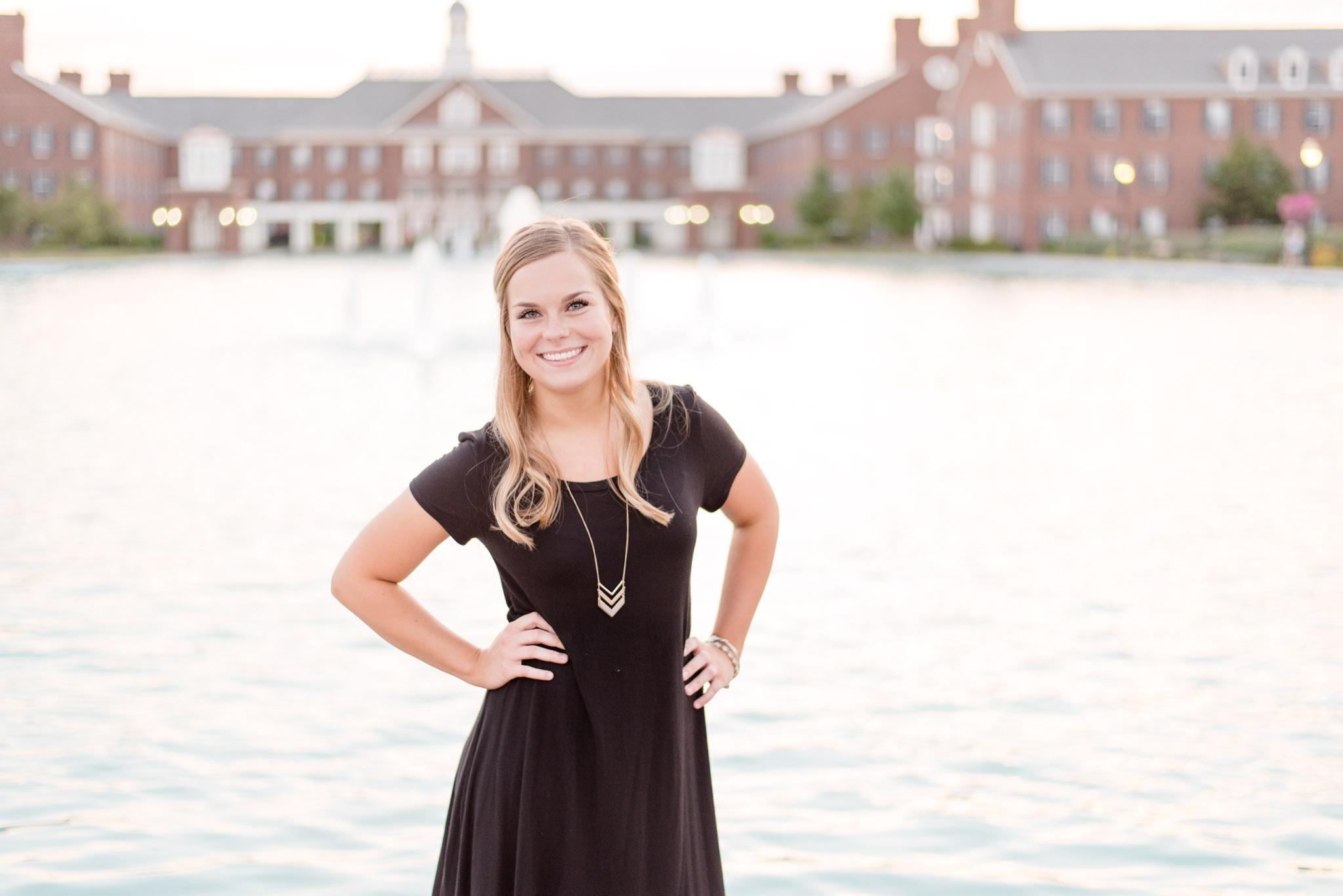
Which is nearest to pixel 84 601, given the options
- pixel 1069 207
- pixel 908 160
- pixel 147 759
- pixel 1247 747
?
pixel 147 759

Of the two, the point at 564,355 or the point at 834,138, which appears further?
the point at 834,138

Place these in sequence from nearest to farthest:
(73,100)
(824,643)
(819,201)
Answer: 1. (824,643)
2. (73,100)
3. (819,201)

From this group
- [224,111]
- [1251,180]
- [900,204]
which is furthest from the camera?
[224,111]

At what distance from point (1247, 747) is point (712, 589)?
3371mm

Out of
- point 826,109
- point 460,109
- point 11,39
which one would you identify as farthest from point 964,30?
point 11,39

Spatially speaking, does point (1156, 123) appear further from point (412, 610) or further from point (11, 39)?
point (412, 610)

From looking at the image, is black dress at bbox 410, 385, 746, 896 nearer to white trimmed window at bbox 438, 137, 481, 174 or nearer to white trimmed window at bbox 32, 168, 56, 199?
white trimmed window at bbox 32, 168, 56, 199

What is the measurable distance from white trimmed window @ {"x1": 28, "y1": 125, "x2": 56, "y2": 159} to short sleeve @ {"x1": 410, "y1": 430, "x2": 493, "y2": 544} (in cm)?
8355

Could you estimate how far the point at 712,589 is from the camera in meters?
9.14

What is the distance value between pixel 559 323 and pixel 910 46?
8828 centimetres

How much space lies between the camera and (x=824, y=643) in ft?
26.3

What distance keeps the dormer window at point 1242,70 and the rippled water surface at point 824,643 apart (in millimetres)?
52724

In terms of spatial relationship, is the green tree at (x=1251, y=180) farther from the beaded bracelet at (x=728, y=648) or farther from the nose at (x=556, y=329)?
the nose at (x=556, y=329)

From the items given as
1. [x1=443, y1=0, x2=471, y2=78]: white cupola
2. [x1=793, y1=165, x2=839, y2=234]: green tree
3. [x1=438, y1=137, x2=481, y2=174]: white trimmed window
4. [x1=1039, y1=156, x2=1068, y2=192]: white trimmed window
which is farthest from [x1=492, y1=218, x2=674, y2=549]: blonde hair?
[x1=443, y1=0, x2=471, y2=78]: white cupola
